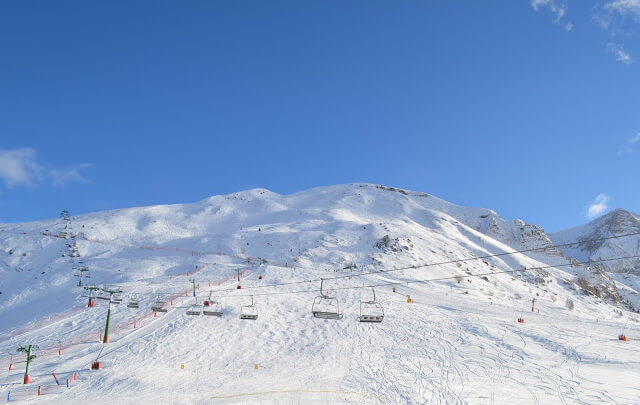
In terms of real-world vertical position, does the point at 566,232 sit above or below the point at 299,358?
above

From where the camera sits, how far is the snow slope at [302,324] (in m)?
25.1

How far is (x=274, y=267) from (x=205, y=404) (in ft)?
104

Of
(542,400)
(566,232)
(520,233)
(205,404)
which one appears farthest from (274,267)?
(566,232)

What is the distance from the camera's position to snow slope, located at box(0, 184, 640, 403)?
2509cm

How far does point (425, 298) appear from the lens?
152 feet

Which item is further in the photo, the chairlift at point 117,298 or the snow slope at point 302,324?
the chairlift at point 117,298

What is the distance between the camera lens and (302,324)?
37.0 m

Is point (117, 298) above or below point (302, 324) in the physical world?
above

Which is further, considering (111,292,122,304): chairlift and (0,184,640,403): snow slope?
(111,292,122,304): chairlift

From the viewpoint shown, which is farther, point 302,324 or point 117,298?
point 117,298

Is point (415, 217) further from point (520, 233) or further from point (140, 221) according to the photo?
point (140, 221)

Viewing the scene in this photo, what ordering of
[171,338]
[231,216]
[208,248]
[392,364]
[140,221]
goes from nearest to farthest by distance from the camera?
[392,364] < [171,338] < [208,248] < [140,221] < [231,216]

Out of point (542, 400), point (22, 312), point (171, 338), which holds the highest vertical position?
point (22, 312)

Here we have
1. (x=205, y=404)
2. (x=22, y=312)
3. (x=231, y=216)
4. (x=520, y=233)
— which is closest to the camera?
(x=205, y=404)
